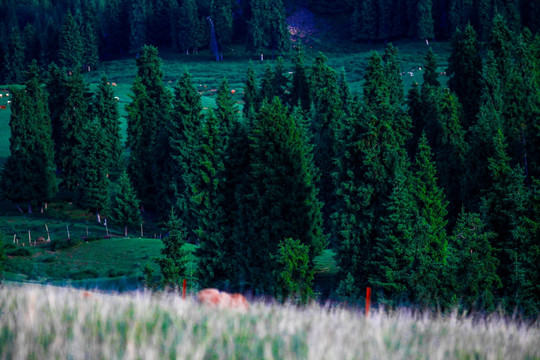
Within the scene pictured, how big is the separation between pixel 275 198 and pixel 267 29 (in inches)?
5476

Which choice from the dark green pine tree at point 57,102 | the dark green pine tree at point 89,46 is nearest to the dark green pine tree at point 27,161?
the dark green pine tree at point 57,102

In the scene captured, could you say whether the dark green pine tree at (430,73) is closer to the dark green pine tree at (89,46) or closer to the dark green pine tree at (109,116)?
the dark green pine tree at (109,116)

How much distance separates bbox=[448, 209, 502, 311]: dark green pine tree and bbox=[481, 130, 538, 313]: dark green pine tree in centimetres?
81

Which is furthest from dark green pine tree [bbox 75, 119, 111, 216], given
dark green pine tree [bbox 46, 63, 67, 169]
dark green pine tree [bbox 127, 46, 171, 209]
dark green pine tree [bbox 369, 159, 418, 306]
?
dark green pine tree [bbox 369, 159, 418, 306]

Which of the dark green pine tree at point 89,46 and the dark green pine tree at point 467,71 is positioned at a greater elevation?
the dark green pine tree at point 89,46

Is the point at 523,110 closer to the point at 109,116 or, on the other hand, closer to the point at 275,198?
the point at 275,198

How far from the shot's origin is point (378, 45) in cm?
18288

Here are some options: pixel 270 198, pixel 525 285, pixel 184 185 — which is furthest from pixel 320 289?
pixel 184 185

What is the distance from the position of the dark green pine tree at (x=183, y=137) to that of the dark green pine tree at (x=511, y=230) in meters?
34.4

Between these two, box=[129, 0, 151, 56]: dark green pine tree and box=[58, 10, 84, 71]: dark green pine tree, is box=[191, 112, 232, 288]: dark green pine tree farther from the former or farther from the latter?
box=[129, 0, 151, 56]: dark green pine tree

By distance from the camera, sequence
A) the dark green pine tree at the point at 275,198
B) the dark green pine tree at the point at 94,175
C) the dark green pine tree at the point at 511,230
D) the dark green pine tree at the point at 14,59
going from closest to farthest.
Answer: the dark green pine tree at the point at 511,230
the dark green pine tree at the point at 275,198
the dark green pine tree at the point at 94,175
the dark green pine tree at the point at 14,59

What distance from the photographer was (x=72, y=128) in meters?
90.2

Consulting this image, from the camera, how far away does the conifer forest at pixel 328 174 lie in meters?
37.8

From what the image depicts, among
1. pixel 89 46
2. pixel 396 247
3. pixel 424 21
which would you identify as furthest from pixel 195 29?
pixel 396 247
